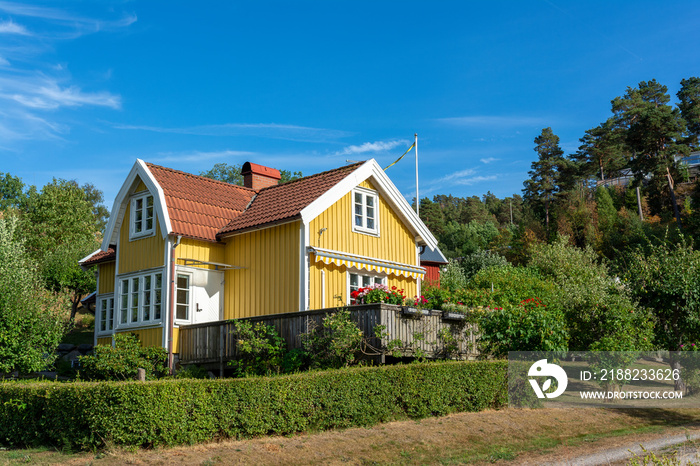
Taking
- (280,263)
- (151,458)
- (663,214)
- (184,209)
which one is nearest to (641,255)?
(280,263)

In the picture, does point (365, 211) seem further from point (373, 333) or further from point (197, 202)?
point (373, 333)

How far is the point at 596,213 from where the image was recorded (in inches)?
2437

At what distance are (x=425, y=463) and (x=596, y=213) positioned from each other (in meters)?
55.4

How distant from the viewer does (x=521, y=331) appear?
1748 centimetres

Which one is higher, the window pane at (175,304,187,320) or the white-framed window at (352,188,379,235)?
the white-framed window at (352,188,379,235)

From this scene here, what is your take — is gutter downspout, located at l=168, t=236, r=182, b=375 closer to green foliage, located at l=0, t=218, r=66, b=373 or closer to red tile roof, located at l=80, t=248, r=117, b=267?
green foliage, located at l=0, t=218, r=66, b=373

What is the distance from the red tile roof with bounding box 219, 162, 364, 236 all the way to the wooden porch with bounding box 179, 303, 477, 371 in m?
3.90

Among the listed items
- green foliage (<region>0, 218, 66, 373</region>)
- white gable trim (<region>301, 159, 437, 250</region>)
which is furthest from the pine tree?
green foliage (<region>0, 218, 66, 373</region>)

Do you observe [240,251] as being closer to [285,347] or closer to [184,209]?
[184,209]

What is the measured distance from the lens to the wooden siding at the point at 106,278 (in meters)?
24.5

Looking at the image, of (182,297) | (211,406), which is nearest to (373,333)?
(211,406)

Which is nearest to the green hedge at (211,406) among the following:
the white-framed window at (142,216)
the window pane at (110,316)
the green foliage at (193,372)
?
the green foliage at (193,372)

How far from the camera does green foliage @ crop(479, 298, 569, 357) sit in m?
17.5

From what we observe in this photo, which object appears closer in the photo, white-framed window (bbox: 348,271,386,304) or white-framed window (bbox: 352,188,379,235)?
white-framed window (bbox: 348,271,386,304)
